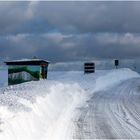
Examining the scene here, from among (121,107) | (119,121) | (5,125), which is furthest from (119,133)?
(121,107)

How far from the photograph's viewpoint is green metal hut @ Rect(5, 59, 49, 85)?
3141 centimetres

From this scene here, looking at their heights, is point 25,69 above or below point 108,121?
above

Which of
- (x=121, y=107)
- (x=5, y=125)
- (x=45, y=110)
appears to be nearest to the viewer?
(x=5, y=125)

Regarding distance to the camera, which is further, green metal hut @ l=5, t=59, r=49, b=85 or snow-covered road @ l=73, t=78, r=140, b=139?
green metal hut @ l=5, t=59, r=49, b=85

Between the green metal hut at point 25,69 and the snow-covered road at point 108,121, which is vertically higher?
the green metal hut at point 25,69

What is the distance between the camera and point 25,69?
31188mm

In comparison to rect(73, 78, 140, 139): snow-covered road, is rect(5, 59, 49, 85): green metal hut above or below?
above

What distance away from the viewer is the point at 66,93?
87.4 feet

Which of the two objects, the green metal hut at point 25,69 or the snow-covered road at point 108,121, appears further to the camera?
the green metal hut at point 25,69

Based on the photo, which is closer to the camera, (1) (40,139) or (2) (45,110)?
(1) (40,139)

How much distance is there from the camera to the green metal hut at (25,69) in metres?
31.4

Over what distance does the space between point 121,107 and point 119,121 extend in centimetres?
534

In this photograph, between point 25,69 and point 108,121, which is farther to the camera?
point 25,69

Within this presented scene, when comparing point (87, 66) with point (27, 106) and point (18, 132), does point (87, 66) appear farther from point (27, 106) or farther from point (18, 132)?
point (18, 132)
